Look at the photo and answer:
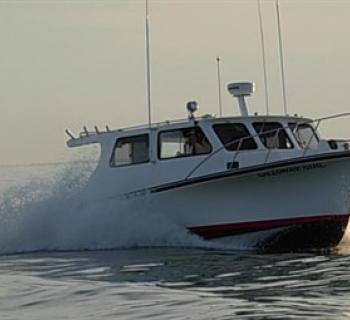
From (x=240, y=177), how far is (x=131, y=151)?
Result: 9.05 feet

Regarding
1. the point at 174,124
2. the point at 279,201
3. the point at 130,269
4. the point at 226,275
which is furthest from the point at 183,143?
the point at 226,275

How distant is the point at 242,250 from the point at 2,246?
16.5 feet

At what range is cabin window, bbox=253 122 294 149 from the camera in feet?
57.4

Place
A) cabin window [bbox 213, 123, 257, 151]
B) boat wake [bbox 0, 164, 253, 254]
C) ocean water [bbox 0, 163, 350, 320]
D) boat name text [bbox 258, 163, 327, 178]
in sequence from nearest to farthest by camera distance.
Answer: ocean water [bbox 0, 163, 350, 320]
boat name text [bbox 258, 163, 327, 178]
cabin window [bbox 213, 123, 257, 151]
boat wake [bbox 0, 164, 253, 254]

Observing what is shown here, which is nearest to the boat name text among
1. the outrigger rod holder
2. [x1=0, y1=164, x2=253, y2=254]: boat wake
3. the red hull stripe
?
the red hull stripe

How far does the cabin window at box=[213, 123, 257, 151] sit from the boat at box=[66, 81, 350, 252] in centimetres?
2

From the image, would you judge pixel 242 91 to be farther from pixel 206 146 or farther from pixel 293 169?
pixel 293 169

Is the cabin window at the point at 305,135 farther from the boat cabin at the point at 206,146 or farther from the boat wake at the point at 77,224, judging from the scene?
the boat wake at the point at 77,224

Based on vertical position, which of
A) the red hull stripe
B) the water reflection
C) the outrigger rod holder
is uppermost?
the outrigger rod holder

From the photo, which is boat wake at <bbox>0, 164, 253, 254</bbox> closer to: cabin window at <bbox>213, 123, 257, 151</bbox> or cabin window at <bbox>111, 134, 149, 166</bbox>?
cabin window at <bbox>111, 134, 149, 166</bbox>

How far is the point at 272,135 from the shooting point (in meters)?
17.6

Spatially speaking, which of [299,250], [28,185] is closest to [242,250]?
[299,250]

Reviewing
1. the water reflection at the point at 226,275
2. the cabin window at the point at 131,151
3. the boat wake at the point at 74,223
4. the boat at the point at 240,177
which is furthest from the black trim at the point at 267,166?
the cabin window at the point at 131,151

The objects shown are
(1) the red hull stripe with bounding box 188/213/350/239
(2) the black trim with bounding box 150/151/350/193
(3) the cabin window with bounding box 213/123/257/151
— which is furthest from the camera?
(3) the cabin window with bounding box 213/123/257/151
